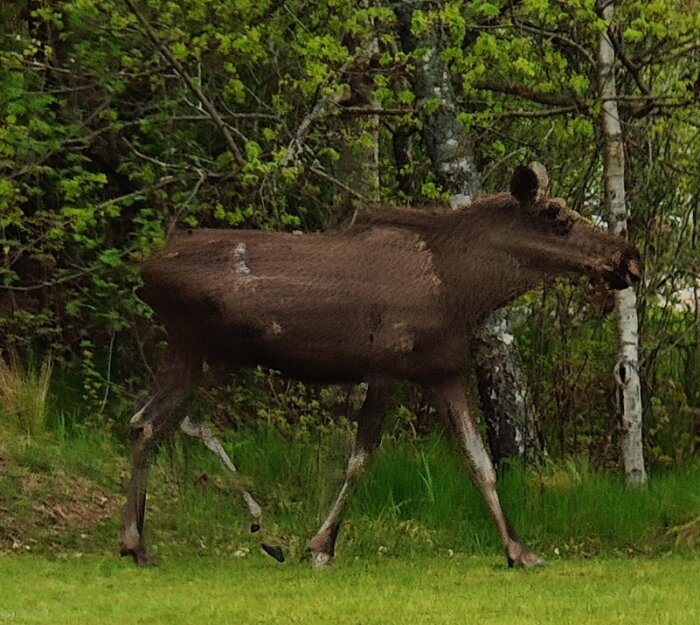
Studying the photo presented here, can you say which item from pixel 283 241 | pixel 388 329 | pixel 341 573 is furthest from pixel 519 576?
pixel 283 241

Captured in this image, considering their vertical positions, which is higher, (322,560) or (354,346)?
(354,346)

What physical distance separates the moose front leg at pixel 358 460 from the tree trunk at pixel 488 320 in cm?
231

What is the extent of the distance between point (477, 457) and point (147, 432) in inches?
88.2

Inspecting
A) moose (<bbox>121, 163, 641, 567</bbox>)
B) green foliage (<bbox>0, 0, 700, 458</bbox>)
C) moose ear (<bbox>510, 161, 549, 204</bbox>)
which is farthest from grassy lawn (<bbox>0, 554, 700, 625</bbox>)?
green foliage (<bbox>0, 0, 700, 458</bbox>)

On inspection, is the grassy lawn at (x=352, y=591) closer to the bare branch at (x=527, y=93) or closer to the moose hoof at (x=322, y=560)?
the moose hoof at (x=322, y=560)

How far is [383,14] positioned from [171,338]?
2.91 metres

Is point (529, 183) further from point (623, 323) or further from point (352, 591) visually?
point (352, 591)

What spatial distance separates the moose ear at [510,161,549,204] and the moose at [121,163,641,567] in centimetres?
1

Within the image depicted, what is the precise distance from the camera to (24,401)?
12.8 meters

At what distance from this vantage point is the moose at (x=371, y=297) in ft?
29.0

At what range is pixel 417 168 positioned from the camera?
13297mm

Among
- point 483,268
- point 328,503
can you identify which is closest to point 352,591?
point 483,268

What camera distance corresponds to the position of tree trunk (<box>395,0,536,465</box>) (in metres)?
11.3

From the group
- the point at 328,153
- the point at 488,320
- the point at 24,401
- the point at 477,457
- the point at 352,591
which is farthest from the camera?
the point at 24,401
